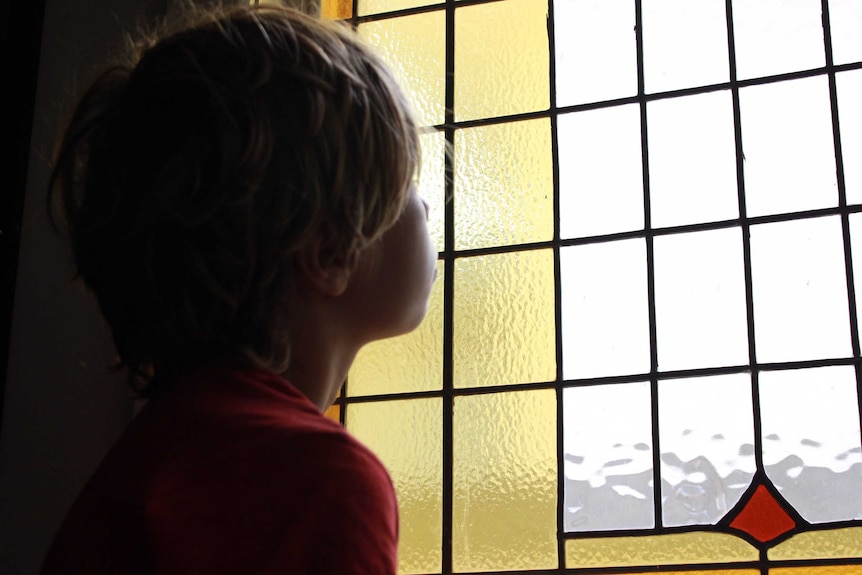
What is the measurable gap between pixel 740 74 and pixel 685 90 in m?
0.09

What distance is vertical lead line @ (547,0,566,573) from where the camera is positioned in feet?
5.59

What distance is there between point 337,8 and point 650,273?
84 cm

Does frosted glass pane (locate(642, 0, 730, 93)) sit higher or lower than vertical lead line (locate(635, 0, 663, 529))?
higher

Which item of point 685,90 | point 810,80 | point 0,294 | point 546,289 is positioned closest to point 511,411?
point 546,289

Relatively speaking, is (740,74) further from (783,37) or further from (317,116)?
(317,116)

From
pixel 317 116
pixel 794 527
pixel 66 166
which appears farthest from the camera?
pixel 794 527

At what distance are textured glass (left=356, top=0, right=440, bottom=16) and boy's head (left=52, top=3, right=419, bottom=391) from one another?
1.32 meters

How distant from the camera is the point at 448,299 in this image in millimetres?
1893

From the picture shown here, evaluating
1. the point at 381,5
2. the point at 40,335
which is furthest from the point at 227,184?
the point at 381,5

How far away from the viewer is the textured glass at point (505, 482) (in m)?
1.72

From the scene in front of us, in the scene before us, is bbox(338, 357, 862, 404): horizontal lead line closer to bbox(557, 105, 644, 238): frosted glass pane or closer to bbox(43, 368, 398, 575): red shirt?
bbox(557, 105, 644, 238): frosted glass pane

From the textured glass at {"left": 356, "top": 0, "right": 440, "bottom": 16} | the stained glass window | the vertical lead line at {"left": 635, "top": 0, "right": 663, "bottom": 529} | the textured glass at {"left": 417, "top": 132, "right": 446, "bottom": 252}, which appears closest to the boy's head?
the stained glass window

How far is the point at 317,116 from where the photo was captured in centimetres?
74

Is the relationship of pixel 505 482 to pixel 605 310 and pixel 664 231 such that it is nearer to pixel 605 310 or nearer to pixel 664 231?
pixel 605 310
